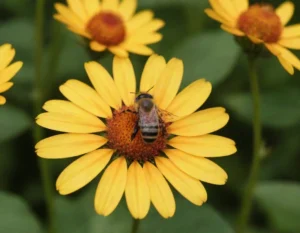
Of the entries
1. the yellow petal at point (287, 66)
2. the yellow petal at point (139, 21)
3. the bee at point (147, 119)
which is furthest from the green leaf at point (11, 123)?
the yellow petal at point (287, 66)

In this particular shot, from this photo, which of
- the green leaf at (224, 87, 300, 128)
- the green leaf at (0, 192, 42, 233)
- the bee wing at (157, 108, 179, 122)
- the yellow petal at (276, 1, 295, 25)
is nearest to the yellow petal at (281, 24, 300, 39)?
the yellow petal at (276, 1, 295, 25)

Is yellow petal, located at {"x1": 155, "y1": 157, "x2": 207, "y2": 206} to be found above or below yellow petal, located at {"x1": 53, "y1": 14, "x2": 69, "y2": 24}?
below

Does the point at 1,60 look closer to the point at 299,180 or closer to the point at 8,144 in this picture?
the point at 8,144

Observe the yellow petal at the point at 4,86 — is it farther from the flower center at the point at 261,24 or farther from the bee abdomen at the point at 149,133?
the flower center at the point at 261,24

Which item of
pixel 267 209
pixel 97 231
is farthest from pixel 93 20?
pixel 267 209

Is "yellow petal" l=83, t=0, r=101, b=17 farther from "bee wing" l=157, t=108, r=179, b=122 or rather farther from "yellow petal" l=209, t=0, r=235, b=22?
"bee wing" l=157, t=108, r=179, b=122

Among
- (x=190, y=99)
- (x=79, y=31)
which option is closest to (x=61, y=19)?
(x=79, y=31)
